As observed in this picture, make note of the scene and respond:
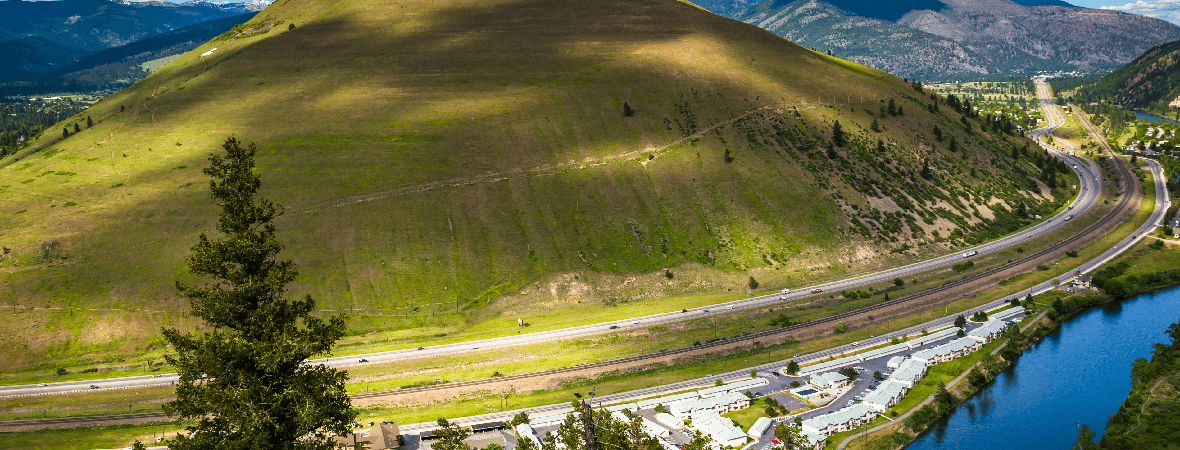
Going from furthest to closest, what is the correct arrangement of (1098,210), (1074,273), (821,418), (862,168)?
(1098,210) < (862,168) < (1074,273) < (821,418)

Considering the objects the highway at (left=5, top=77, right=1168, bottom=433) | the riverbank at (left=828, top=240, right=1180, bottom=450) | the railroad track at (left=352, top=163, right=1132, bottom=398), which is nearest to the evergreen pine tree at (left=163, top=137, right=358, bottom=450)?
the highway at (left=5, top=77, right=1168, bottom=433)

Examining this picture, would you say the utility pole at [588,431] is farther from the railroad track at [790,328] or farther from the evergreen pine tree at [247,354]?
the railroad track at [790,328]

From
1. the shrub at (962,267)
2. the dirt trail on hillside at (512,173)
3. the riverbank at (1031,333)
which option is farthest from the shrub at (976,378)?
the dirt trail on hillside at (512,173)

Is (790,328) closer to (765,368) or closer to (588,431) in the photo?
(765,368)

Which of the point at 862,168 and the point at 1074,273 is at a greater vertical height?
the point at 862,168

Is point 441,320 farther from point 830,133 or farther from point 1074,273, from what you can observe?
point 1074,273

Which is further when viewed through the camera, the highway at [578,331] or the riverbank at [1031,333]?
the highway at [578,331]

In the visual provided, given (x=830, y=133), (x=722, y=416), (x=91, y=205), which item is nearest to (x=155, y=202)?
(x=91, y=205)

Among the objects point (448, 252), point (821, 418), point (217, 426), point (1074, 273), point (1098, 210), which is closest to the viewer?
point (217, 426)
